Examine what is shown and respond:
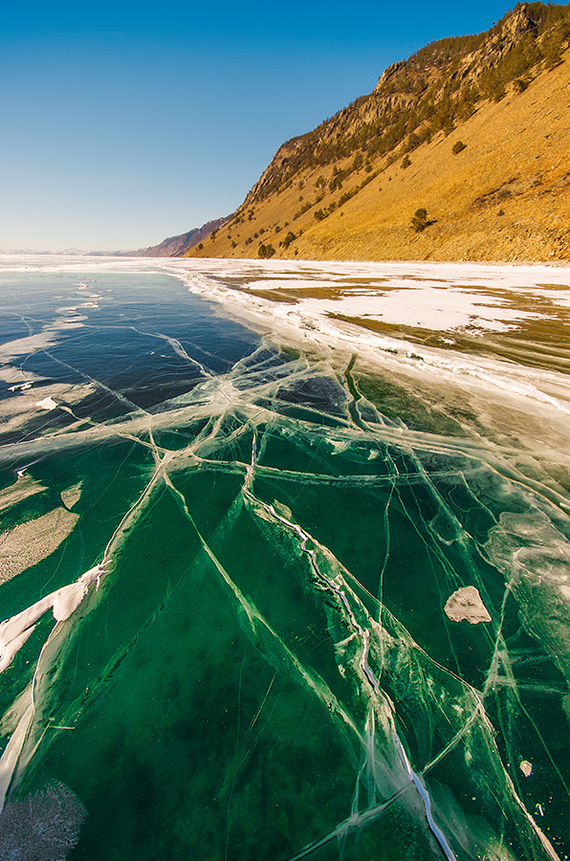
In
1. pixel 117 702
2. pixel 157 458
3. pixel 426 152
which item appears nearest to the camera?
pixel 117 702

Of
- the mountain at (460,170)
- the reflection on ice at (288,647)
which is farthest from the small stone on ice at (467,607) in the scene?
the mountain at (460,170)

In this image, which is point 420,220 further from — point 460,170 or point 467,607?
point 467,607

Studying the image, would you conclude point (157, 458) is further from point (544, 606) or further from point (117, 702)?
point (544, 606)

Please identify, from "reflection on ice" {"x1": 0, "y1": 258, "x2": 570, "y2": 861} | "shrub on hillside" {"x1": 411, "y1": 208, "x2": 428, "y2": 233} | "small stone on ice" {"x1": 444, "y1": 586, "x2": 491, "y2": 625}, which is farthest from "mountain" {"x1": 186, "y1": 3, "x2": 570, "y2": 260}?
"small stone on ice" {"x1": 444, "y1": 586, "x2": 491, "y2": 625}

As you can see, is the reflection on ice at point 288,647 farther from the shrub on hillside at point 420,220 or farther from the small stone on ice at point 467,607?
the shrub on hillside at point 420,220

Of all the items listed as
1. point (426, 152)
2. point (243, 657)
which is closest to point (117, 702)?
point (243, 657)

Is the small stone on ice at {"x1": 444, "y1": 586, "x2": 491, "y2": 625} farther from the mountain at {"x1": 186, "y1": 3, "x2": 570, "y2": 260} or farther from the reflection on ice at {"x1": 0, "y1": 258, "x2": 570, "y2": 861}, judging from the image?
the mountain at {"x1": 186, "y1": 3, "x2": 570, "y2": 260}
